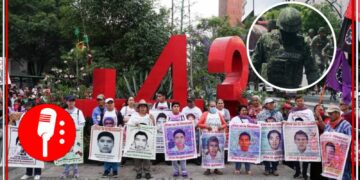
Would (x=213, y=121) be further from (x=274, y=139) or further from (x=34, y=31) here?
(x=34, y=31)

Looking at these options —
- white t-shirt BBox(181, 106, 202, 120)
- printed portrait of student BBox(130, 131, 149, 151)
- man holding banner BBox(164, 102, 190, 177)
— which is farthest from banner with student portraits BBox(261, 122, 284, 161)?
printed portrait of student BBox(130, 131, 149, 151)

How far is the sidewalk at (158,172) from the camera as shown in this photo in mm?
9773

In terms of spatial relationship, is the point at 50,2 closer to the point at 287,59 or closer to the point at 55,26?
the point at 55,26

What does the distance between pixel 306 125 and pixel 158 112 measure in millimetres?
3266

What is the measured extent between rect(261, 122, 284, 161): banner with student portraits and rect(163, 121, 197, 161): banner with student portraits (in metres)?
1.39

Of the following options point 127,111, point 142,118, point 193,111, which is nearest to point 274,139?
point 193,111

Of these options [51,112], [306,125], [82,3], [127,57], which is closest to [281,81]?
[306,125]

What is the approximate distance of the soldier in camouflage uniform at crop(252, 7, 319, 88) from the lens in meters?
11.5

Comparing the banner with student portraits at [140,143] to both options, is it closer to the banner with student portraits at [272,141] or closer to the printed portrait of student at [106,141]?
the printed portrait of student at [106,141]

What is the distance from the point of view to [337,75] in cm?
1269

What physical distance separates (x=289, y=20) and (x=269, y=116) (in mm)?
2905

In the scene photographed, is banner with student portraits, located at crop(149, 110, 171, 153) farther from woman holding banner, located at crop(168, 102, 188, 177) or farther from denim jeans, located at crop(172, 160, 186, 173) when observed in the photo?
denim jeans, located at crop(172, 160, 186, 173)

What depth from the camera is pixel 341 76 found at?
1267 cm

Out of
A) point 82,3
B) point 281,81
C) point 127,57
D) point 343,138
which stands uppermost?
point 82,3
